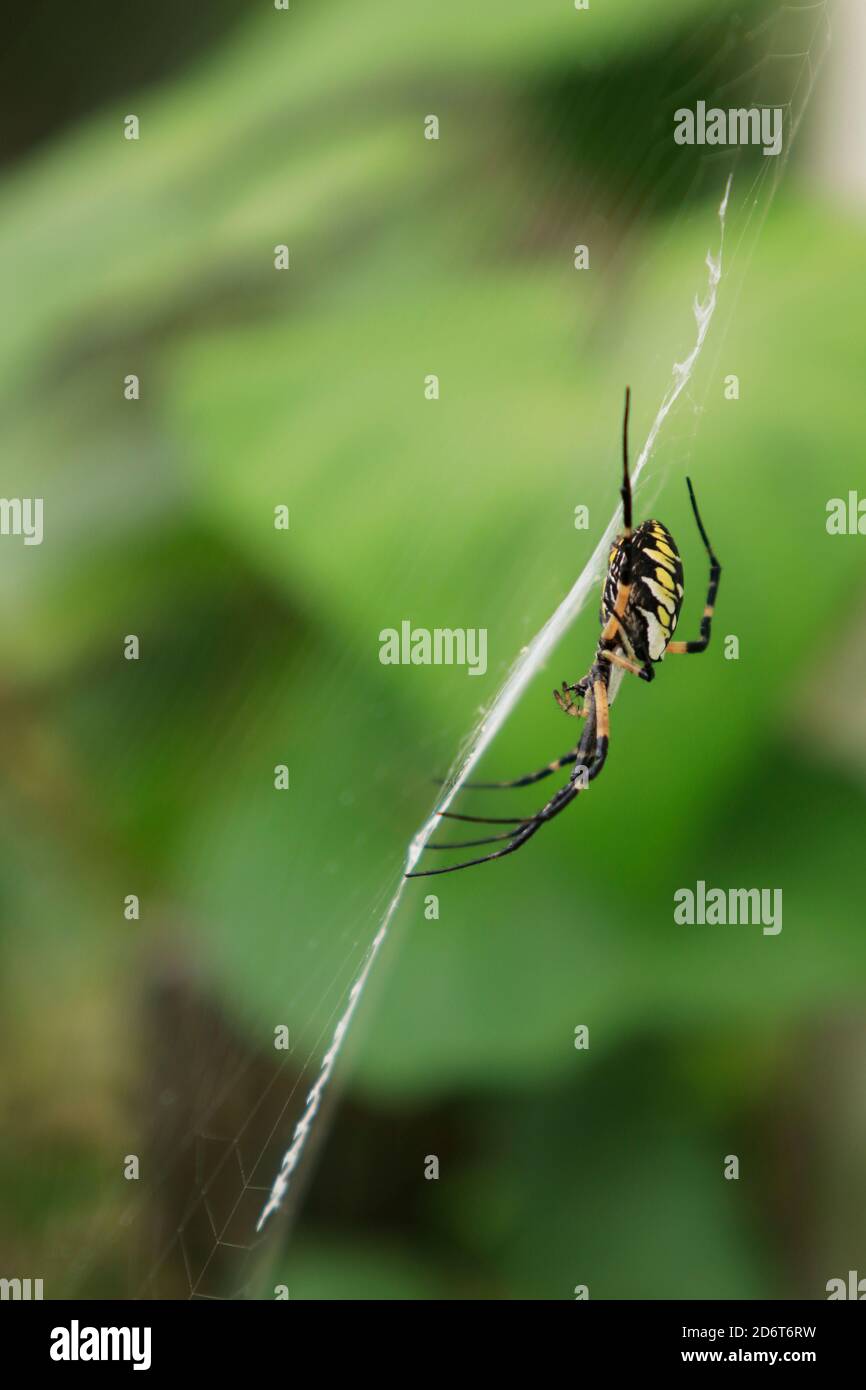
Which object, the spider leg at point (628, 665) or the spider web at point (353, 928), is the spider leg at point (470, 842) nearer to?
the spider web at point (353, 928)

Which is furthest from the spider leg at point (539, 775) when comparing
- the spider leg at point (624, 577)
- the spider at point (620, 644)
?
the spider leg at point (624, 577)

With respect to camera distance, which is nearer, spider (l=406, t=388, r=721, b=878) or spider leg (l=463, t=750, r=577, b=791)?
spider (l=406, t=388, r=721, b=878)

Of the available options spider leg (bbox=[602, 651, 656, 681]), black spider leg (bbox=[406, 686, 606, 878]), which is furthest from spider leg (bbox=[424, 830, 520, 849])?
spider leg (bbox=[602, 651, 656, 681])

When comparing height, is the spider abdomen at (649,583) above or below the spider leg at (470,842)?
above

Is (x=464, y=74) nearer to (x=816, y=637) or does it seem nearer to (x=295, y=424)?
(x=295, y=424)

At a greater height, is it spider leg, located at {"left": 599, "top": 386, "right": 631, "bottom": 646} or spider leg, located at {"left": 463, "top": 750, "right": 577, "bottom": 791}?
spider leg, located at {"left": 599, "top": 386, "right": 631, "bottom": 646}

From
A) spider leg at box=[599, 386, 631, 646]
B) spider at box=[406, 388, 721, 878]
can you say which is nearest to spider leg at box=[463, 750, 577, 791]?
spider at box=[406, 388, 721, 878]

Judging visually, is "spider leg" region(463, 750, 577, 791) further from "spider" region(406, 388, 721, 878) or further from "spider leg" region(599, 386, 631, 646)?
"spider leg" region(599, 386, 631, 646)

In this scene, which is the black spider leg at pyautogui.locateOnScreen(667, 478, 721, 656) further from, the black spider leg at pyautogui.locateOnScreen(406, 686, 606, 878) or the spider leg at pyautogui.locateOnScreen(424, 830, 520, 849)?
the spider leg at pyautogui.locateOnScreen(424, 830, 520, 849)
